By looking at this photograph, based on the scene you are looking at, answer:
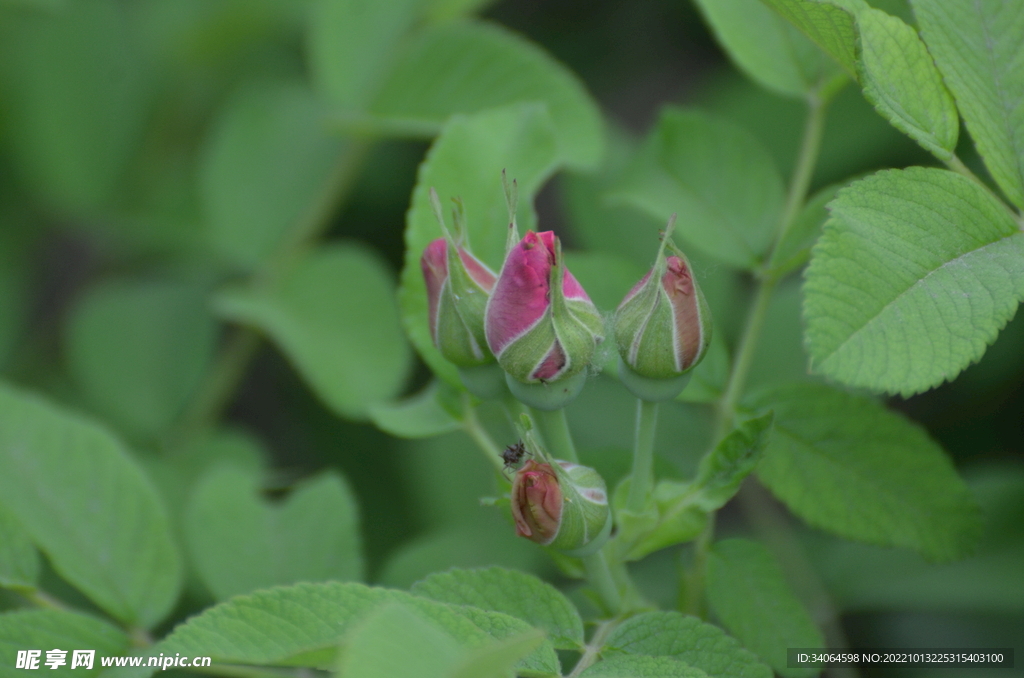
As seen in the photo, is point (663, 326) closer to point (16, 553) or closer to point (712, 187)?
point (712, 187)

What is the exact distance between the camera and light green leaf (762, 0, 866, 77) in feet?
3.60

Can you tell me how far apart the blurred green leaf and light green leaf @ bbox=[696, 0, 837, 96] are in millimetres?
2151

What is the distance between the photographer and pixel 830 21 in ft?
3.69

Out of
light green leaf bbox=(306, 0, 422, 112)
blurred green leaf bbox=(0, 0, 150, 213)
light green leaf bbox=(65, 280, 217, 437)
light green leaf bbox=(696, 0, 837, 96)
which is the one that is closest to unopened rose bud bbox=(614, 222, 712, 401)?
light green leaf bbox=(696, 0, 837, 96)

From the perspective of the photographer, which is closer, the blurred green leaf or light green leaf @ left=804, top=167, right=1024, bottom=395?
light green leaf @ left=804, top=167, right=1024, bottom=395

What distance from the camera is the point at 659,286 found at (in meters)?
1.06

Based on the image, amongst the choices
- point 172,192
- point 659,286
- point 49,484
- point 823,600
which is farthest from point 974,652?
point 172,192

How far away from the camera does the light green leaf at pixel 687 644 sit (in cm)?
114

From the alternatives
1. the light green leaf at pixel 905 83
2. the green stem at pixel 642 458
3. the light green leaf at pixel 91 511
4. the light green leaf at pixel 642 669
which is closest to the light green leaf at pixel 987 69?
the light green leaf at pixel 905 83

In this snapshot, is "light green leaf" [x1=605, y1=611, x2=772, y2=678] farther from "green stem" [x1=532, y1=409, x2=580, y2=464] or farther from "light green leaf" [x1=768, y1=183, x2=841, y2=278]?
Result: "light green leaf" [x1=768, y1=183, x2=841, y2=278]

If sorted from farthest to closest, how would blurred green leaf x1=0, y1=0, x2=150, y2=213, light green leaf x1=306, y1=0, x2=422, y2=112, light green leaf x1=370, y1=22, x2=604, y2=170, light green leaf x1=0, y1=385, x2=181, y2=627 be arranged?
blurred green leaf x1=0, y1=0, x2=150, y2=213, light green leaf x1=306, y1=0, x2=422, y2=112, light green leaf x1=370, y1=22, x2=604, y2=170, light green leaf x1=0, y1=385, x2=181, y2=627

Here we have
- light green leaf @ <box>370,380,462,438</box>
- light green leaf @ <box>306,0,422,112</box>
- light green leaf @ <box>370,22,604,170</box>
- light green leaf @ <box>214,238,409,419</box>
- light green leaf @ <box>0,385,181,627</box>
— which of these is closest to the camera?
light green leaf @ <box>370,380,462,438</box>

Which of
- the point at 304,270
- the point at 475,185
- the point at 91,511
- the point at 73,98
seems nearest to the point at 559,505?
the point at 475,185

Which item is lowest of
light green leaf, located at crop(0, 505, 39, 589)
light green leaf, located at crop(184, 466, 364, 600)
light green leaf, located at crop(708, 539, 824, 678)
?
light green leaf, located at crop(184, 466, 364, 600)
